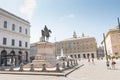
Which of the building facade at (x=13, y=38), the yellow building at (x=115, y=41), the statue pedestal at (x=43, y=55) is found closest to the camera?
the statue pedestal at (x=43, y=55)

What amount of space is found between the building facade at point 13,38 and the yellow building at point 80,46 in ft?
155

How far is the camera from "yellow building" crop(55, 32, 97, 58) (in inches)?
2921

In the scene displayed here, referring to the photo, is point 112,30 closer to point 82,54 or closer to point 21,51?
point 82,54

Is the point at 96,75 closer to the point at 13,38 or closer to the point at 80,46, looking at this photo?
the point at 13,38

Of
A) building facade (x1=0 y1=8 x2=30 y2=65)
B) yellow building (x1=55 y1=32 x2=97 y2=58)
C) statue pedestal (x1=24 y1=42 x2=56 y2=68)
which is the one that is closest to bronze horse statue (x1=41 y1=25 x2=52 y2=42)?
statue pedestal (x1=24 y1=42 x2=56 y2=68)

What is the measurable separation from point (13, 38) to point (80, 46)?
5340 centimetres

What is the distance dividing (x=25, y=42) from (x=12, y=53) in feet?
19.5

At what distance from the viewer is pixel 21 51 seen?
32281 mm

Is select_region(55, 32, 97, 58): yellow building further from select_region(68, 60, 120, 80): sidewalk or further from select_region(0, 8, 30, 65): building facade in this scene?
select_region(68, 60, 120, 80): sidewalk

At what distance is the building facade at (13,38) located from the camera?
88.0 ft

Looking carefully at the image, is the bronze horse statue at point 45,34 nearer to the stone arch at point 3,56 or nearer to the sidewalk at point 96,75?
the sidewalk at point 96,75

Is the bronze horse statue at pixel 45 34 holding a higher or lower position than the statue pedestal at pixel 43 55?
higher

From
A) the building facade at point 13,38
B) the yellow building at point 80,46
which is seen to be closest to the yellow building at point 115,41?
the yellow building at point 80,46

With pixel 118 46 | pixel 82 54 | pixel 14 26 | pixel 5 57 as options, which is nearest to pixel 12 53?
pixel 5 57
